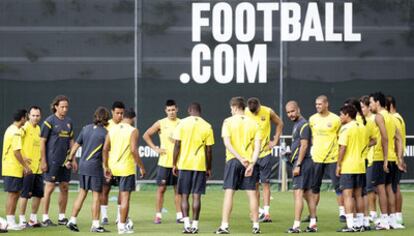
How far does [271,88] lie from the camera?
27.2 m

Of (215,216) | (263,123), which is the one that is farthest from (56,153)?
(263,123)

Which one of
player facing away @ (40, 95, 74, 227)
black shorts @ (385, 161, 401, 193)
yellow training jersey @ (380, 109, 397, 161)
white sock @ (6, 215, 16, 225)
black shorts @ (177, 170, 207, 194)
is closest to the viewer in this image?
black shorts @ (177, 170, 207, 194)

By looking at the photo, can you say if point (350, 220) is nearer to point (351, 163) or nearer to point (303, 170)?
point (351, 163)

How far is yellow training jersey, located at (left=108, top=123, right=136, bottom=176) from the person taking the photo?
1788cm

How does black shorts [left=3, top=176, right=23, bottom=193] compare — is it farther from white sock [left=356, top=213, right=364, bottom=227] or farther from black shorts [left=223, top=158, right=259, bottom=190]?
white sock [left=356, top=213, right=364, bottom=227]

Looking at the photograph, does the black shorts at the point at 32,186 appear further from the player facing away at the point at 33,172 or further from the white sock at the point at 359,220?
the white sock at the point at 359,220

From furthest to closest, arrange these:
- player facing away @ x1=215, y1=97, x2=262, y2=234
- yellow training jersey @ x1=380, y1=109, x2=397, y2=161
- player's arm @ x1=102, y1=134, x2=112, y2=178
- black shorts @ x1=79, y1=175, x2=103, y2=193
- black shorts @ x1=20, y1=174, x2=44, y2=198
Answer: yellow training jersey @ x1=380, y1=109, x2=397, y2=161
black shorts @ x1=20, y1=174, x2=44, y2=198
black shorts @ x1=79, y1=175, x2=103, y2=193
player's arm @ x1=102, y1=134, x2=112, y2=178
player facing away @ x1=215, y1=97, x2=262, y2=234

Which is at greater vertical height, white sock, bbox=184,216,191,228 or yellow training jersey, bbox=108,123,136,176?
yellow training jersey, bbox=108,123,136,176

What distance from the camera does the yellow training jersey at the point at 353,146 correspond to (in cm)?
1811

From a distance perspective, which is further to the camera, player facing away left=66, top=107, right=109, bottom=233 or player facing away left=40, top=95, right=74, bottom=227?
player facing away left=40, top=95, right=74, bottom=227

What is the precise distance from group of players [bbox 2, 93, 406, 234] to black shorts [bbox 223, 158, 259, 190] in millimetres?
14

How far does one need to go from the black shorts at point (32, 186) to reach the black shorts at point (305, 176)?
394 centimetres

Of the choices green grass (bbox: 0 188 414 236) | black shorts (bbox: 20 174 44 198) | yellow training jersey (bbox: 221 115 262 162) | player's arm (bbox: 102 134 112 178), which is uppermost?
yellow training jersey (bbox: 221 115 262 162)

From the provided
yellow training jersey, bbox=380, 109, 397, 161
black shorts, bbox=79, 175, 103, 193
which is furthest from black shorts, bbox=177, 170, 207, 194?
yellow training jersey, bbox=380, 109, 397, 161
